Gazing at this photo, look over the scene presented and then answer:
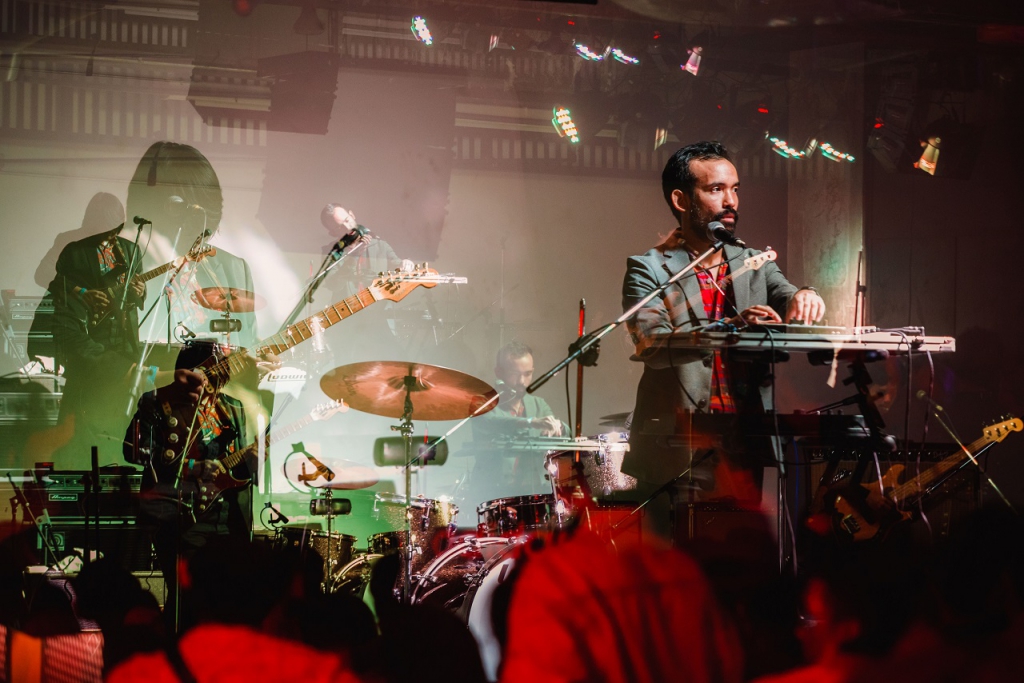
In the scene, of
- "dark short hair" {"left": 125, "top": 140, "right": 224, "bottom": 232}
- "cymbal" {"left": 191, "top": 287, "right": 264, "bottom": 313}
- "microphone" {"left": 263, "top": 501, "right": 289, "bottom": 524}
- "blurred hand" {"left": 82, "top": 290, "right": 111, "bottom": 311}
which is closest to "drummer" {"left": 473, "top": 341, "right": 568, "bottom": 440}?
"microphone" {"left": 263, "top": 501, "right": 289, "bottom": 524}

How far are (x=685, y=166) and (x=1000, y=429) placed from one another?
1.78m

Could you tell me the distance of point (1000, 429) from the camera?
346cm

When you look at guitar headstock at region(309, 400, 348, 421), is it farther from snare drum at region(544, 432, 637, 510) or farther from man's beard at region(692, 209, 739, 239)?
man's beard at region(692, 209, 739, 239)

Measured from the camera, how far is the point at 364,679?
2.83 meters

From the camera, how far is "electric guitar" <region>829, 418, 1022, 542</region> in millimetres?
2920

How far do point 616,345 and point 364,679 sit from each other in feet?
5.07

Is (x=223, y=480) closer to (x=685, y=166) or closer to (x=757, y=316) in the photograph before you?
(x=757, y=316)

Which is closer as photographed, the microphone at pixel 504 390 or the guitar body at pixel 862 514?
the guitar body at pixel 862 514

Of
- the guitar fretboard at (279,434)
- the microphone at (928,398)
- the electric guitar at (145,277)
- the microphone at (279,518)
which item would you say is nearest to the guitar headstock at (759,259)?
the microphone at (928,398)

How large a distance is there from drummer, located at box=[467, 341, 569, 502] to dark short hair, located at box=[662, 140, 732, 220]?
0.99 metres

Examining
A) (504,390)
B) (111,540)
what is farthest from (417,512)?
(111,540)

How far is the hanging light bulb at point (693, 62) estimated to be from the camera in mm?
3801

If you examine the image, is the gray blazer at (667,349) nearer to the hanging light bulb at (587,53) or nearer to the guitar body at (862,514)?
the guitar body at (862,514)

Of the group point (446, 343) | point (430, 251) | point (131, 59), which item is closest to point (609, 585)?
point (446, 343)
